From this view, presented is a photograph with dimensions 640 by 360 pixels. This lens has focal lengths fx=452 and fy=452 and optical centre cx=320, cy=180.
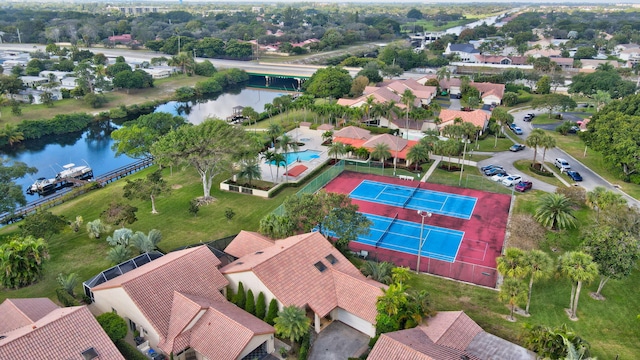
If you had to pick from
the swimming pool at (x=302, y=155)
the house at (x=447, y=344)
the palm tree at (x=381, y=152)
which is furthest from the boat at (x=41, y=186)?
the house at (x=447, y=344)

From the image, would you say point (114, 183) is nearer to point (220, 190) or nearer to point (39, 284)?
point (220, 190)

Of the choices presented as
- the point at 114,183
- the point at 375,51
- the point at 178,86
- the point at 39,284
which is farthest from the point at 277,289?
the point at 375,51

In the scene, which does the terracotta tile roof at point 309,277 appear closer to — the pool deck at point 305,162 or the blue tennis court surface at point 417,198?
the blue tennis court surface at point 417,198

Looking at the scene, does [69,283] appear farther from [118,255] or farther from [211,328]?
[211,328]

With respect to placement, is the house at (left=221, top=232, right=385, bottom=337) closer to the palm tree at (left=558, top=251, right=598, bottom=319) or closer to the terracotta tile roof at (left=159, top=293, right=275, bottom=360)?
the terracotta tile roof at (left=159, top=293, right=275, bottom=360)

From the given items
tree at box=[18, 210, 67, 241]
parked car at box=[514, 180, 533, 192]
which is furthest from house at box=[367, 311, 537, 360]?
tree at box=[18, 210, 67, 241]

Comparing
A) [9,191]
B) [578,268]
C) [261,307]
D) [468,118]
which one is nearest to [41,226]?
[9,191]
